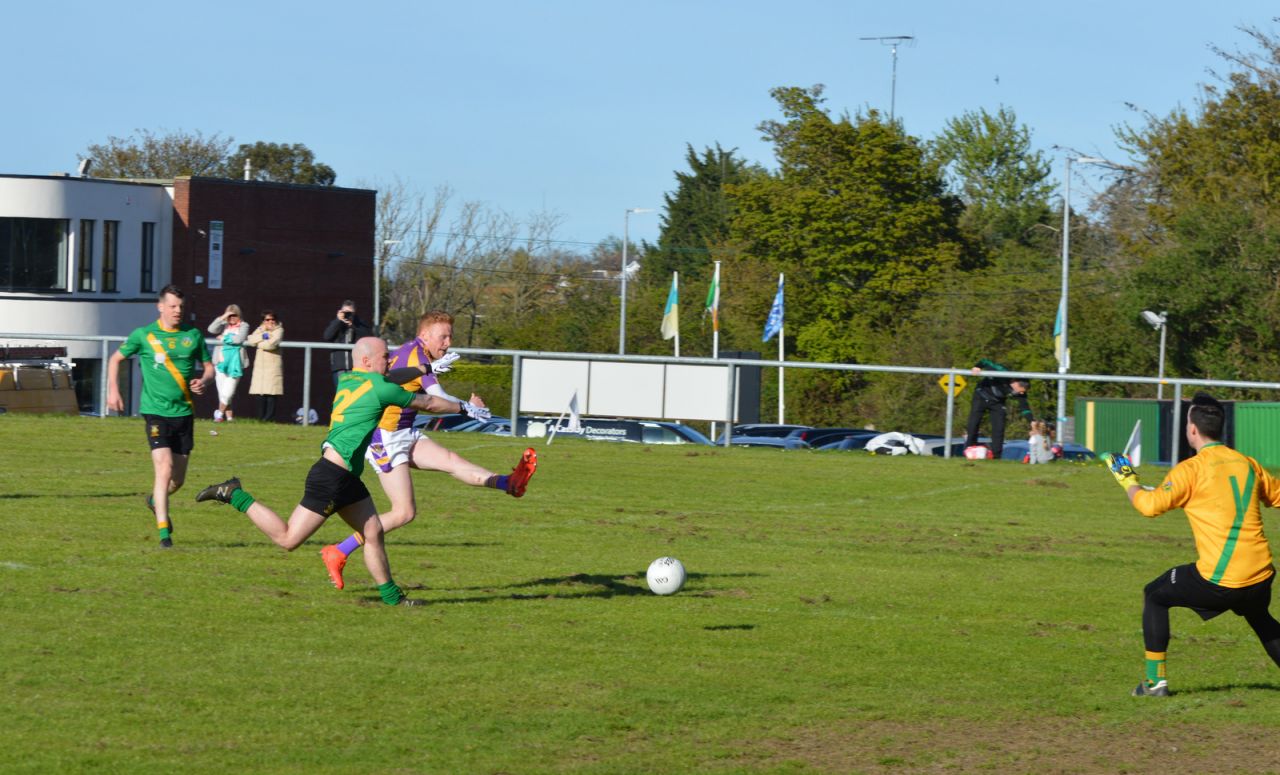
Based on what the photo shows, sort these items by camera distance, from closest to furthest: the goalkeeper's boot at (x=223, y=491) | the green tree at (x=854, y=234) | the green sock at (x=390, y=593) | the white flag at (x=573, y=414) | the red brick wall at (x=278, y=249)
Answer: the green sock at (x=390, y=593) → the goalkeeper's boot at (x=223, y=491) → the white flag at (x=573, y=414) → the red brick wall at (x=278, y=249) → the green tree at (x=854, y=234)

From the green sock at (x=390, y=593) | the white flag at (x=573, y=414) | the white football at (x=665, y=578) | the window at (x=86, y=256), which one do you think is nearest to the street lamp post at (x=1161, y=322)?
the white flag at (x=573, y=414)

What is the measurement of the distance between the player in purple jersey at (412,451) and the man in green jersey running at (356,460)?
0.23 metres

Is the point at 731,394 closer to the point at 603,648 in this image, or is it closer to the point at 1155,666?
the point at 603,648

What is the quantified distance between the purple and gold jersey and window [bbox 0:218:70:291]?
41.9m

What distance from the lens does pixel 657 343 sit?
77.1 meters

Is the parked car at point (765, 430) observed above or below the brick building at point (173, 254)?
below

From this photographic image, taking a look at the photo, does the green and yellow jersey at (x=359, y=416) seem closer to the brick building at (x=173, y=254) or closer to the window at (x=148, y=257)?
the brick building at (x=173, y=254)

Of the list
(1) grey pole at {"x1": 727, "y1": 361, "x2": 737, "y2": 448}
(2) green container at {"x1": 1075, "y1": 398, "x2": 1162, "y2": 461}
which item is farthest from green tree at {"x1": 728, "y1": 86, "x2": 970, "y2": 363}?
(1) grey pole at {"x1": 727, "y1": 361, "x2": 737, "y2": 448}

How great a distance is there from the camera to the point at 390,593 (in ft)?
35.1

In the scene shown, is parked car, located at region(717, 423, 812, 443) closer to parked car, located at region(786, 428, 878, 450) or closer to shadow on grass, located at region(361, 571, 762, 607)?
parked car, located at region(786, 428, 878, 450)

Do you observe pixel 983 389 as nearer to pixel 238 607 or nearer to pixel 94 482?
pixel 94 482

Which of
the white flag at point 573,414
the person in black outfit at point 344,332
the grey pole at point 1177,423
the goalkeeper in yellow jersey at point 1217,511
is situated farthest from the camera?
the white flag at point 573,414

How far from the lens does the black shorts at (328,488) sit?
1034 cm

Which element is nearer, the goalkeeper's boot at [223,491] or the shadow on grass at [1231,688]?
the shadow on grass at [1231,688]
